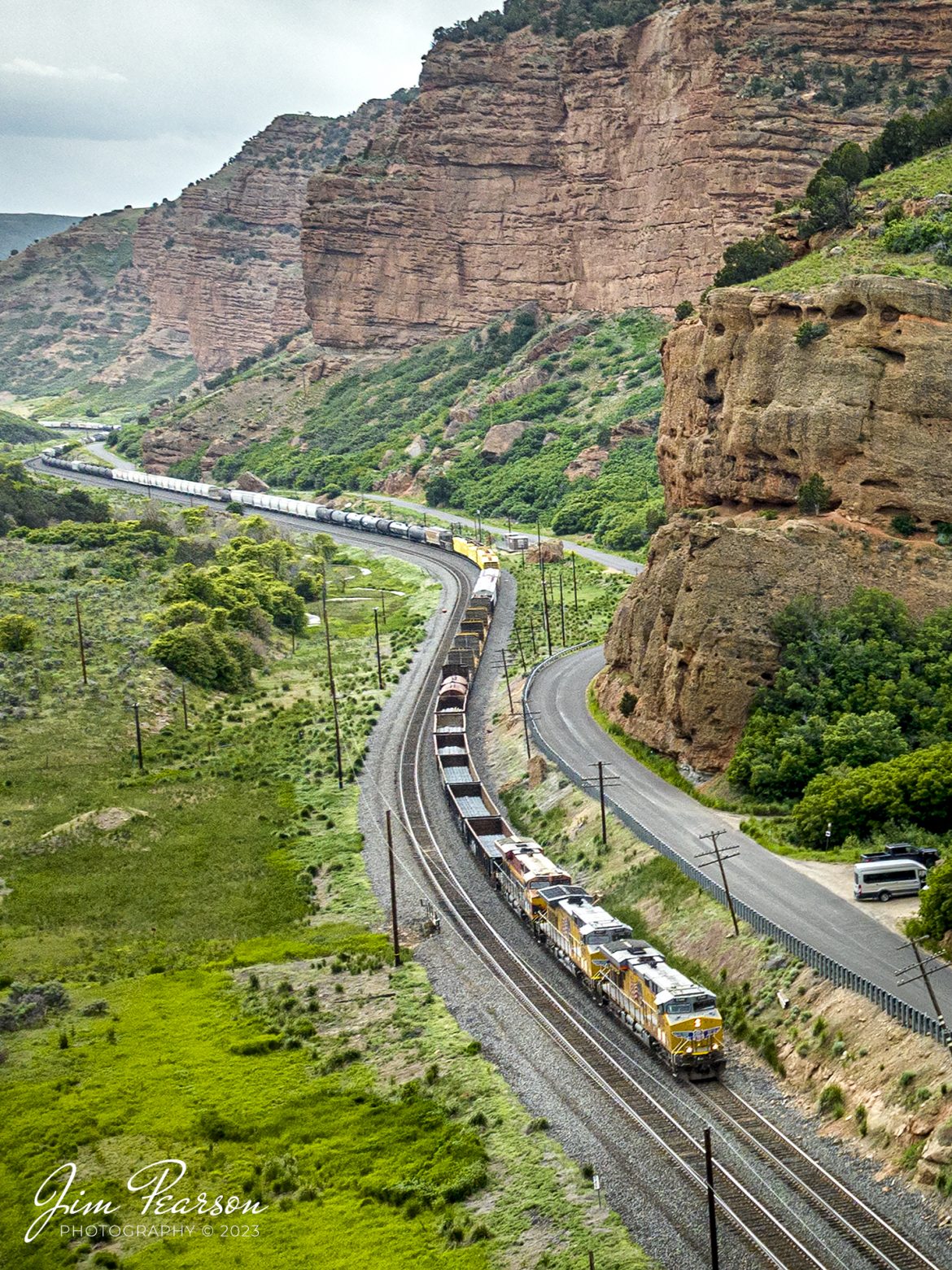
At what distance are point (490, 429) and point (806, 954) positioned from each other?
390 feet

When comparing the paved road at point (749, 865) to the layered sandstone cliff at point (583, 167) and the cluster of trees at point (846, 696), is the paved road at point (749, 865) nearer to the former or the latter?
the cluster of trees at point (846, 696)

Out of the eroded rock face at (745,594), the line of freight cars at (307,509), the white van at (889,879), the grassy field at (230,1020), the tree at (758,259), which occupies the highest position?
the tree at (758,259)

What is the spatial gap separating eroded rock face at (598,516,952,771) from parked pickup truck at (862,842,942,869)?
11.5m

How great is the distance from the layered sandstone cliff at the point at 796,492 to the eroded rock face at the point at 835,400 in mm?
64

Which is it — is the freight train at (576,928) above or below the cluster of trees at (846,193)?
below

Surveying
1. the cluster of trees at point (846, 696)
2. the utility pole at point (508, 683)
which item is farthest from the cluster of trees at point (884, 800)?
the utility pole at point (508, 683)

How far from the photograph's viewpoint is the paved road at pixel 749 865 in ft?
130

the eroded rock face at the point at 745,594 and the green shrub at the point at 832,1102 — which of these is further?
the eroded rock face at the point at 745,594

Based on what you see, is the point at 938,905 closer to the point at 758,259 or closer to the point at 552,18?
the point at 758,259

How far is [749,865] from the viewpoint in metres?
47.7

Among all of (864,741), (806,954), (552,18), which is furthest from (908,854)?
(552,18)

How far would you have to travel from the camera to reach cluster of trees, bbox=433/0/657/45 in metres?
157

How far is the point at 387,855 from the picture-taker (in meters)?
59.3

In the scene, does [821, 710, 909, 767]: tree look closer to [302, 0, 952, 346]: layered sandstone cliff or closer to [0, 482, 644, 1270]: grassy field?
[0, 482, 644, 1270]: grassy field
